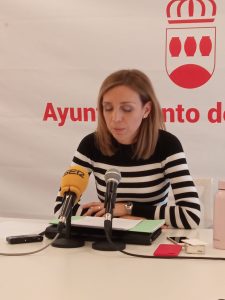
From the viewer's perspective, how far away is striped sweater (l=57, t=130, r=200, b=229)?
66.6 inches

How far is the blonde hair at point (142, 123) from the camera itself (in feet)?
5.93

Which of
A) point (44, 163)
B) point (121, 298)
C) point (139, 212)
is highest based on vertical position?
point (44, 163)

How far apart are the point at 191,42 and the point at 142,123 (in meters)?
0.77

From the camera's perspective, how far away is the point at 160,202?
1854mm

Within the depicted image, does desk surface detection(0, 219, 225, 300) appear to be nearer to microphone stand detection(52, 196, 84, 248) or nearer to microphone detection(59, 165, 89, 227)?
microphone stand detection(52, 196, 84, 248)

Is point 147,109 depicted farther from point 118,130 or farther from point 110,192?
point 110,192

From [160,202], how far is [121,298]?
3.31 feet

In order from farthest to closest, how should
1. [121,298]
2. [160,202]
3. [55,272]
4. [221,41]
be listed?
[221,41] → [160,202] → [55,272] → [121,298]

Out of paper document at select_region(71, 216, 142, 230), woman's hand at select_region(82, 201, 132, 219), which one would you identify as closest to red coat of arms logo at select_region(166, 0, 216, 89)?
woman's hand at select_region(82, 201, 132, 219)

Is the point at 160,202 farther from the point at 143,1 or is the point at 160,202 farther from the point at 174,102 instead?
the point at 143,1

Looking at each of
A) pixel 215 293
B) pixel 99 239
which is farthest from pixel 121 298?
pixel 99 239

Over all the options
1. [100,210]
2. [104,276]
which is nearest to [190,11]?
[100,210]

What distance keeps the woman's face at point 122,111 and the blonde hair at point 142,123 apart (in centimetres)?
3

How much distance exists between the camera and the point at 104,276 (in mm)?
1000
